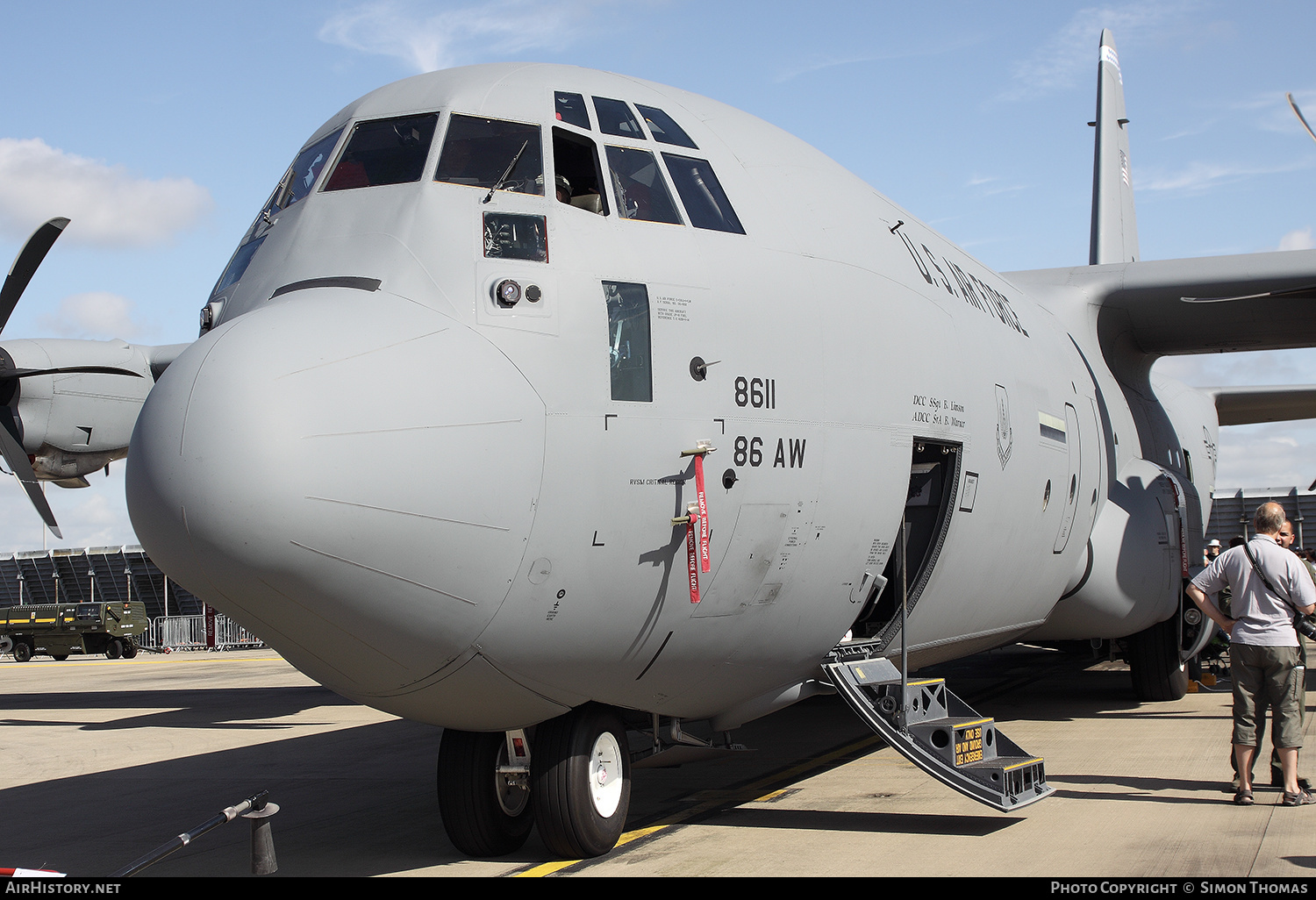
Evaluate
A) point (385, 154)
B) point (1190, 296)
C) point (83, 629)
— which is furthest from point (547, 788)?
point (83, 629)

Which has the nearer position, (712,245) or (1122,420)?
(712,245)

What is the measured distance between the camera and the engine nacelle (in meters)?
14.1

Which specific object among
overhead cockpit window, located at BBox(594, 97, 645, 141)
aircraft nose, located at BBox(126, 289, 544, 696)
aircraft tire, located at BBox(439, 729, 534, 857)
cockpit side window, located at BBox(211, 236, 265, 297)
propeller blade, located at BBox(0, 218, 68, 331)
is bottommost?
aircraft tire, located at BBox(439, 729, 534, 857)

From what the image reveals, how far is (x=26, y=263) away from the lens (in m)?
14.0

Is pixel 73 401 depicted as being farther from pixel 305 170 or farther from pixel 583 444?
pixel 583 444

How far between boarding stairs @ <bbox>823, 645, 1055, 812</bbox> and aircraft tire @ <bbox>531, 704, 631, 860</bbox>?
151 cm

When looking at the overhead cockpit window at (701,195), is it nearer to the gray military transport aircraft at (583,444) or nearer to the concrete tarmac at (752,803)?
the gray military transport aircraft at (583,444)

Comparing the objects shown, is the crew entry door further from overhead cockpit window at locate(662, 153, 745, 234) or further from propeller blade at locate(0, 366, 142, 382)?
propeller blade at locate(0, 366, 142, 382)

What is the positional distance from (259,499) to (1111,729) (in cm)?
899

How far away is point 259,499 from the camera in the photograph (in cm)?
440

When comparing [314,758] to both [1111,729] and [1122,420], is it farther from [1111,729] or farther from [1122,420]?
[1122,420]

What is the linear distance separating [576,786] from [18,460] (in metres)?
11.1

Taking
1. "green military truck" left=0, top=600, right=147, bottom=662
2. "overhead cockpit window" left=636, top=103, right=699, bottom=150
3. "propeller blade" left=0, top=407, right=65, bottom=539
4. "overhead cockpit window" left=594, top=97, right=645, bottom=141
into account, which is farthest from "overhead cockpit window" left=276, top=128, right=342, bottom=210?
"green military truck" left=0, top=600, right=147, bottom=662

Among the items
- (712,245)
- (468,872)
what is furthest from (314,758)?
(712,245)
